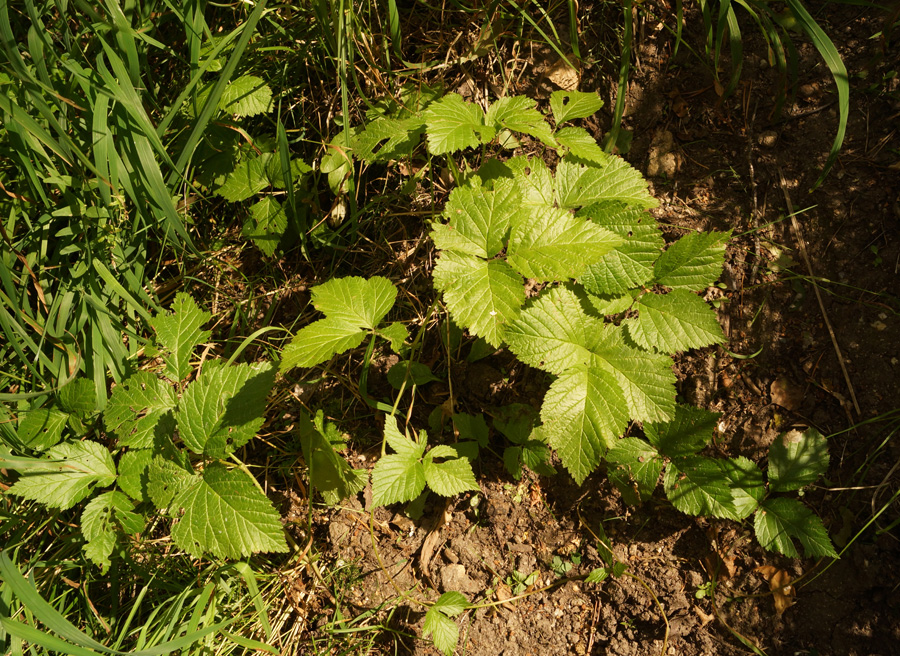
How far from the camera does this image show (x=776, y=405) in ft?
6.38

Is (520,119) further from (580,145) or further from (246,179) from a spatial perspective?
(246,179)

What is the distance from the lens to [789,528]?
1.78 m

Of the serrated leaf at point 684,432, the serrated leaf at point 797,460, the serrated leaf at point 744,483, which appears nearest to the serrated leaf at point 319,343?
the serrated leaf at point 684,432

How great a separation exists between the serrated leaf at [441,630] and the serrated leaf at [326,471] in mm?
493

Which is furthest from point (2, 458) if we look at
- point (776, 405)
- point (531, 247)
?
point (776, 405)

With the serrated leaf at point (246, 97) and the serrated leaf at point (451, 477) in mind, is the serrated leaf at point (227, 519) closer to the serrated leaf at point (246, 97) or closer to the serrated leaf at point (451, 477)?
the serrated leaf at point (451, 477)

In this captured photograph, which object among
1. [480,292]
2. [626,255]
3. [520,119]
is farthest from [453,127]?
[626,255]

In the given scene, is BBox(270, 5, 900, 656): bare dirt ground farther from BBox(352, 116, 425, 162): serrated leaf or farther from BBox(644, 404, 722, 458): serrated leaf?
BBox(352, 116, 425, 162): serrated leaf

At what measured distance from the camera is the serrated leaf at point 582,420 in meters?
1.63

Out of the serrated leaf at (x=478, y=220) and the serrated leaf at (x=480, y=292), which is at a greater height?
the serrated leaf at (x=478, y=220)

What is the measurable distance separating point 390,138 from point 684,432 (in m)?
1.41

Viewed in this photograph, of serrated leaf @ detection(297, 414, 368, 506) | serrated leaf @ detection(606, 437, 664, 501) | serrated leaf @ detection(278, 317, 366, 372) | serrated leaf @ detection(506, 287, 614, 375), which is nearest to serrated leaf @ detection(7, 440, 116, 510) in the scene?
serrated leaf @ detection(297, 414, 368, 506)

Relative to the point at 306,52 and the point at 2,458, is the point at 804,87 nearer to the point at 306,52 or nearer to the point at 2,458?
the point at 306,52

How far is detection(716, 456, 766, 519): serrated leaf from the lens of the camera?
5.97 feet
